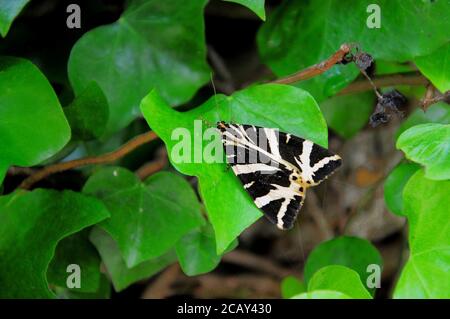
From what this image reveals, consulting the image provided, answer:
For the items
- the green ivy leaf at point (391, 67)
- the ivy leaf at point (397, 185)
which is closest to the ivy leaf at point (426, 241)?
the ivy leaf at point (397, 185)

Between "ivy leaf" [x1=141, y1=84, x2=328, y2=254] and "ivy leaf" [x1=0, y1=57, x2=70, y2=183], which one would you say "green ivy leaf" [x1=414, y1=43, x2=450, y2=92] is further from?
"ivy leaf" [x1=0, y1=57, x2=70, y2=183]

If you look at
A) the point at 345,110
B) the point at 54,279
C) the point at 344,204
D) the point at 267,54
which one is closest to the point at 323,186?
the point at 344,204

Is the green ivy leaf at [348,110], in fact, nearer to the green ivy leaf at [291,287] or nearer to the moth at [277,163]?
the green ivy leaf at [291,287]

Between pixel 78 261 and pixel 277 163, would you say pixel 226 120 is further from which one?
pixel 78 261

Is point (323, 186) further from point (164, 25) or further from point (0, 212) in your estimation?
point (0, 212)

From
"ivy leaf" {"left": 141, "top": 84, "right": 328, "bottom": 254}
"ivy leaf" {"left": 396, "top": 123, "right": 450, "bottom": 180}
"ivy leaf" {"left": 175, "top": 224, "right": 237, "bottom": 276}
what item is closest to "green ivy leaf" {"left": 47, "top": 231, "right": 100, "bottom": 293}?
"ivy leaf" {"left": 175, "top": 224, "right": 237, "bottom": 276}

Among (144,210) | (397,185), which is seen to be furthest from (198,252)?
(397,185)
